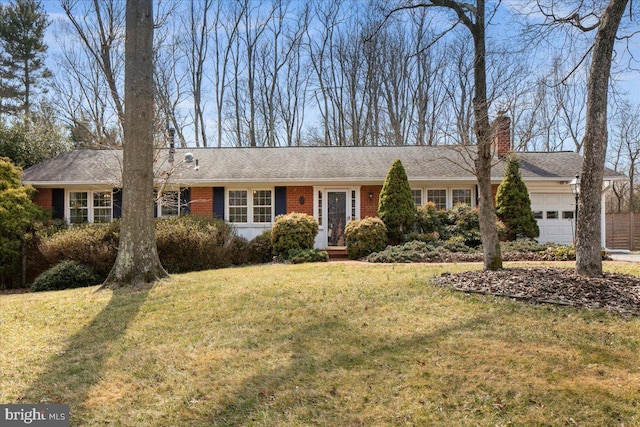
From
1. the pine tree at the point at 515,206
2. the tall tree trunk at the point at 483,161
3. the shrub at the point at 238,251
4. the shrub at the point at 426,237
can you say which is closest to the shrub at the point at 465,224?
the shrub at the point at 426,237

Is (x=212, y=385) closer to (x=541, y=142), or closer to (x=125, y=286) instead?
(x=125, y=286)

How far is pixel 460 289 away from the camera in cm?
595

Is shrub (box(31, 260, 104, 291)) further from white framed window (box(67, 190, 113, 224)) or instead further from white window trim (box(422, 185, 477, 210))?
white window trim (box(422, 185, 477, 210))

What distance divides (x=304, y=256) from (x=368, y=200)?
4.16 m

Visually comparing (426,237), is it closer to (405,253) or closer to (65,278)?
(405,253)

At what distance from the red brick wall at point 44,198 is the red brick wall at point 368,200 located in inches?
432

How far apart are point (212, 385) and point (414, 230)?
10.6m

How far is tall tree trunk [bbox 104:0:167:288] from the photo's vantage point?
756 centimetres

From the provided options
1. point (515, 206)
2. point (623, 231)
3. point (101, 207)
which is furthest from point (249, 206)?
point (623, 231)

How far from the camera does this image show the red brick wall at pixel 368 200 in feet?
46.4

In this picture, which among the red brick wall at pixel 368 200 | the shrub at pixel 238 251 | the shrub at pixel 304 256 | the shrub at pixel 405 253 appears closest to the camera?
the shrub at pixel 405 253

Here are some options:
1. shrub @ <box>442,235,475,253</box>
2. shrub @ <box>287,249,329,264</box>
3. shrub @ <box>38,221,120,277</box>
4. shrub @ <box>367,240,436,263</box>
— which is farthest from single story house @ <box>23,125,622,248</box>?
shrub @ <box>38,221,120,277</box>

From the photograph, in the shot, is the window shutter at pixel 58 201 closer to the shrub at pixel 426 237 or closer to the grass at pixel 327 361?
the grass at pixel 327 361

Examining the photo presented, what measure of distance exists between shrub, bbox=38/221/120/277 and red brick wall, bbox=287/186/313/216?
578cm
